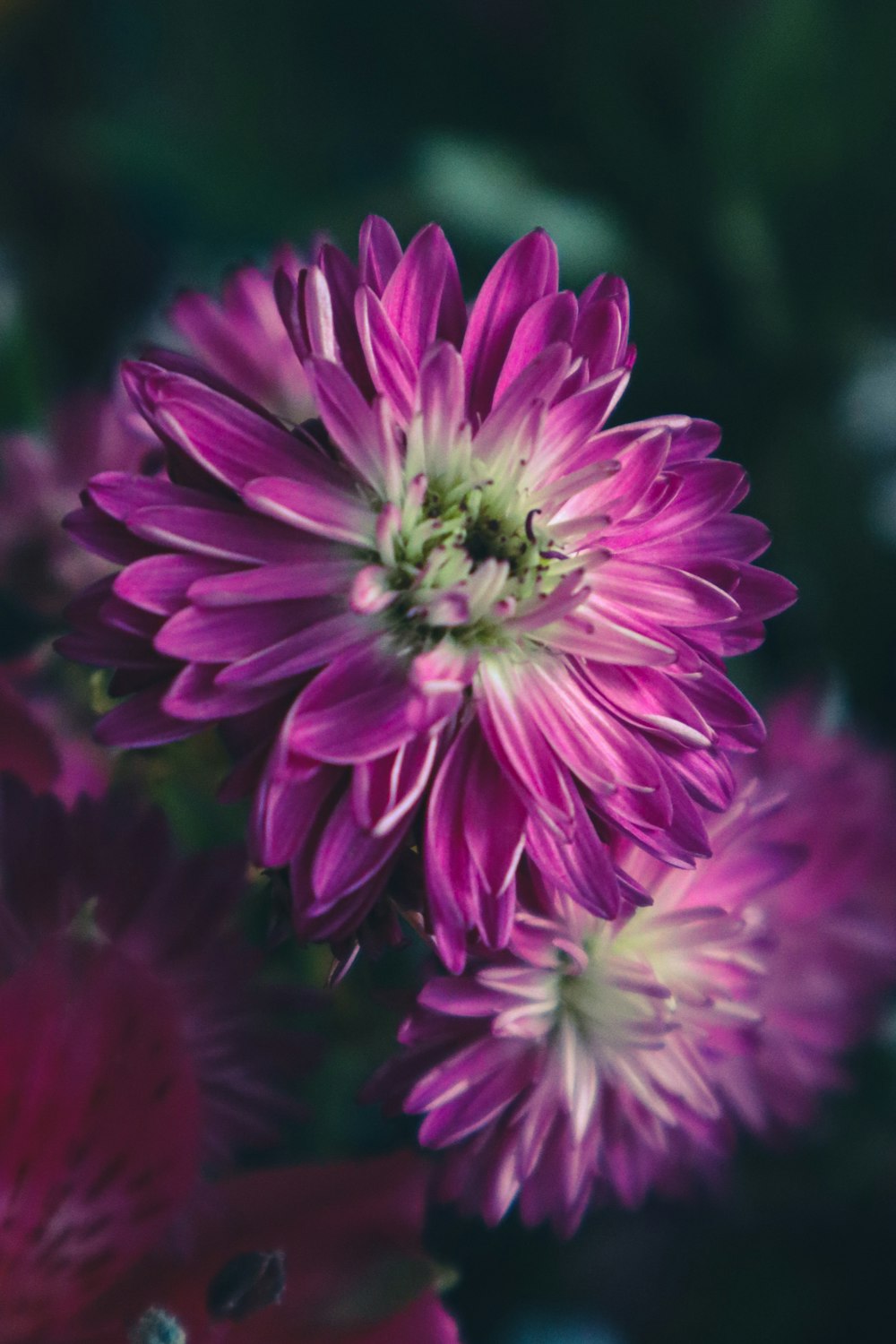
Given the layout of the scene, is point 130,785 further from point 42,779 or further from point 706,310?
point 706,310

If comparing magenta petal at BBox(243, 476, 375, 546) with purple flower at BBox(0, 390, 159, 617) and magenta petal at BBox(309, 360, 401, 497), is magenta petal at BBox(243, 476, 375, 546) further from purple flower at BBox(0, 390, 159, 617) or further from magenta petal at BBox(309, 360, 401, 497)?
purple flower at BBox(0, 390, 159, 617)

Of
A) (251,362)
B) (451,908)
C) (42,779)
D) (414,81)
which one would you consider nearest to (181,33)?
(414,81)

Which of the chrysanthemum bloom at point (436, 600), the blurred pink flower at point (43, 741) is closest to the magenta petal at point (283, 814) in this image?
the chrysanthemum bloom at point (436, 600)

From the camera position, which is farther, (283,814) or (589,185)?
(589,185)

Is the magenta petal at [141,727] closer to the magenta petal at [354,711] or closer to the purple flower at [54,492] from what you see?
the magenta petal at [354,711]

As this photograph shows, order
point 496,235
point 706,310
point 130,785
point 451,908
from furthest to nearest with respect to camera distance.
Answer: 1. point 706,310
2. point 496,235
3. point 130,785
4. point 451,908

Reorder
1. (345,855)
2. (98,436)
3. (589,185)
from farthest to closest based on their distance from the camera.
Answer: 1. (589,185)
2. (98,436)
3. (345,855)

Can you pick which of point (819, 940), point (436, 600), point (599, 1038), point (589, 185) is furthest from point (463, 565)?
point (589, 185)

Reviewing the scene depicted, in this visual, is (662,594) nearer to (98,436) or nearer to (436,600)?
(436,600)
